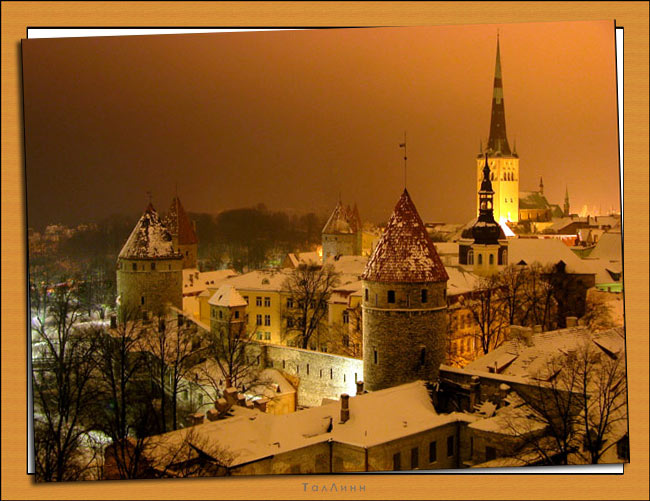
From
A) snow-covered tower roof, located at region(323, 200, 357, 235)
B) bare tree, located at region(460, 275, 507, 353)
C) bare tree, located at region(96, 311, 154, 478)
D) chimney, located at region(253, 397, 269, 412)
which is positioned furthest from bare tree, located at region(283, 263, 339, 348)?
chimney, located at region(253, 397, 269, 412)

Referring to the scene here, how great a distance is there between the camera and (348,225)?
1841cm

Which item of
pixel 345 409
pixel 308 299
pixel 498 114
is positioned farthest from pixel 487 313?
pixel 345 409

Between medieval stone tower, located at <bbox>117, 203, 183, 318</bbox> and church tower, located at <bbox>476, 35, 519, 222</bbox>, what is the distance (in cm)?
626

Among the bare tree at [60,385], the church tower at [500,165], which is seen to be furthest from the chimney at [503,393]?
the bare tree at [60,385]

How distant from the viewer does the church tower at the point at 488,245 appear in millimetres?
19781

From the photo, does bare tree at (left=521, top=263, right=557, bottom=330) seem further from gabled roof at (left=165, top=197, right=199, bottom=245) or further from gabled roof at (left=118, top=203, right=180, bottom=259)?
gabled roof at (left=118, top=203, right=180, bottom=259)

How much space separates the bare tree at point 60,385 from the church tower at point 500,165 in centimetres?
679

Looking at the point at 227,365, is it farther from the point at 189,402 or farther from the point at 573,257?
the point at 573,257

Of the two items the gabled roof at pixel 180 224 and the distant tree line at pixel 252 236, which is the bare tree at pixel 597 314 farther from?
the gabled roof at pixel 180 224

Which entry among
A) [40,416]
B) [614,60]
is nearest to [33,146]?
[40,416]

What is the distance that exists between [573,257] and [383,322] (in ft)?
25.3

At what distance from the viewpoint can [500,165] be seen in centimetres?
1594

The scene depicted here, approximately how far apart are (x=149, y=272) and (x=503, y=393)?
30.2 ft

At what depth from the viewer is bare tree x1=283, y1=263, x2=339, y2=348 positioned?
19844mm
